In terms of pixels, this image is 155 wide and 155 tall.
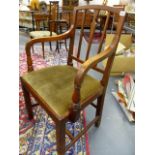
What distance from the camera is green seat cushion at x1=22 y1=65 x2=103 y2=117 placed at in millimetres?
904

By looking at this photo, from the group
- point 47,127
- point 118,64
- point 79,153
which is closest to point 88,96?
point 79,153

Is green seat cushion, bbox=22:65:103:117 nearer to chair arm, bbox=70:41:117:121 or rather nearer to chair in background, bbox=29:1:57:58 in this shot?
chair arm, bbox=70:41:117:121

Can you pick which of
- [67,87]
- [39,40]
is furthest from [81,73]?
[39,40]

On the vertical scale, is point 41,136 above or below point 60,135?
below

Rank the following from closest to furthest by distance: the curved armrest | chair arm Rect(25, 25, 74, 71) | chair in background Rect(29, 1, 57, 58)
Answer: the curved armrest
chair arm Rect(25, 25, 74, 71)
chair in background Rect(29, 1, 57, 58)

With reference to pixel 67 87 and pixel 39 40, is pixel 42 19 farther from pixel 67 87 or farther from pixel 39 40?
pixel 67 87

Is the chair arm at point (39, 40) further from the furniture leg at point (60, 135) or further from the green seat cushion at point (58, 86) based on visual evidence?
the furniture leg at point (60, 135)

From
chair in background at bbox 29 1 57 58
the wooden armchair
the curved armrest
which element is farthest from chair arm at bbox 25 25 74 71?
chair in background at bbox 29 1 57 58

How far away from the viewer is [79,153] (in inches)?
45.7

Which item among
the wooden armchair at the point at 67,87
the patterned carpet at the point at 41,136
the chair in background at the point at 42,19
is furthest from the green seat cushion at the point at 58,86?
the chair in background at the point at 42,19

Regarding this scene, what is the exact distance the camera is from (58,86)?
40.9 inches
